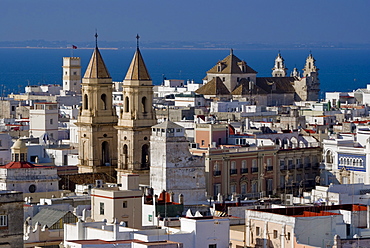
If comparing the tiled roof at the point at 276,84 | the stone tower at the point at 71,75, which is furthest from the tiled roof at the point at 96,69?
the stone tower at the point at 71,75

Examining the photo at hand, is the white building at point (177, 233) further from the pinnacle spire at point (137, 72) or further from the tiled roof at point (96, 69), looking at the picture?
the tiled roof at point (96, 69)

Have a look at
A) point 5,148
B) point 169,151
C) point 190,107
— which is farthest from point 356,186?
point 190,107

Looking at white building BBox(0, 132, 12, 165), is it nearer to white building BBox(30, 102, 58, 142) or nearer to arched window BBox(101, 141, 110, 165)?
arched window BBox(101, 141, 110, 165)

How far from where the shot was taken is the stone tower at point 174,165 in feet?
169

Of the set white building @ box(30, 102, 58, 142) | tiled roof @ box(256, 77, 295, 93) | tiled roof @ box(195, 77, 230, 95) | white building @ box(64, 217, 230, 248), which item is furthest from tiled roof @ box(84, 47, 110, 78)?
tiled roof @ box(256, 77, 295, 93)

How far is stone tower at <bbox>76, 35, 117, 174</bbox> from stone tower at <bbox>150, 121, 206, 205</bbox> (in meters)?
8.85

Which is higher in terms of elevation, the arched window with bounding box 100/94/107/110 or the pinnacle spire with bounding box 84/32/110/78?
the pinnacle spire with bounding box 84/32/110/78

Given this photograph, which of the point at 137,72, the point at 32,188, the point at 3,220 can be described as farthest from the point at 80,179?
the point at 3,220

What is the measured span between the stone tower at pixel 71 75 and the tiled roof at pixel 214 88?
12187 millimetres

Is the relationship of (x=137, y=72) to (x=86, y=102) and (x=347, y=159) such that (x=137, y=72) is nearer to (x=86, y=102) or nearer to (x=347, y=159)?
(x=86, y=102)

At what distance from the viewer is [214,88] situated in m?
104

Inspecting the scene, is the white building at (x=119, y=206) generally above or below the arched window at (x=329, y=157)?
below

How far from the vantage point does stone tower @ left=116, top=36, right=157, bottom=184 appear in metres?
58.8

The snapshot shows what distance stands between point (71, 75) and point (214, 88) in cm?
1440
